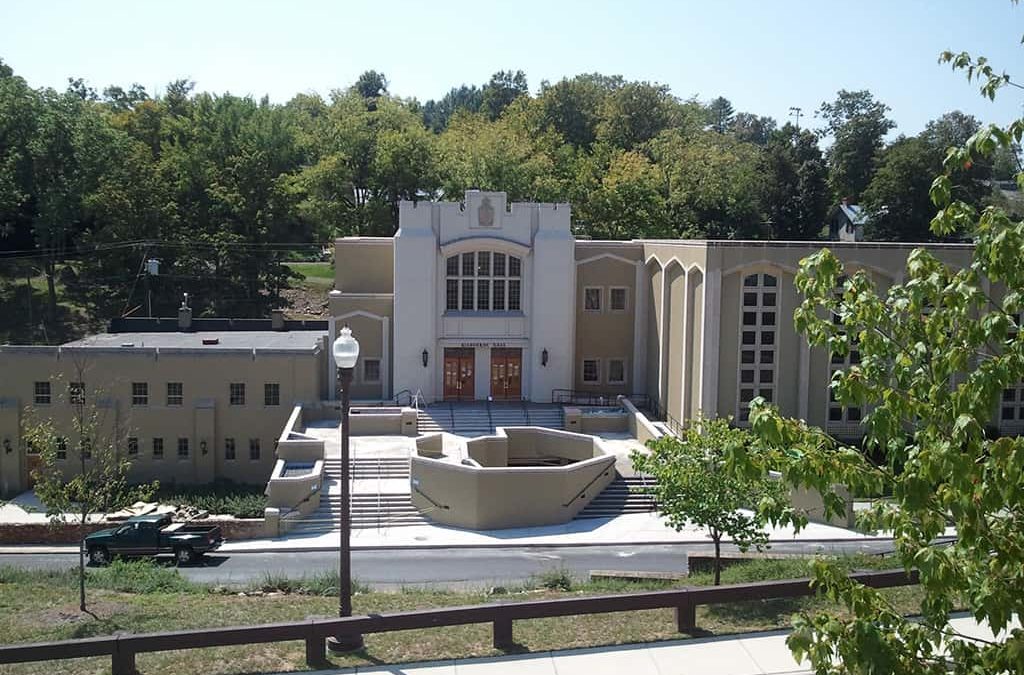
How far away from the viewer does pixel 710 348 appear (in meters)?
39.2

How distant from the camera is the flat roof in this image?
44094mm

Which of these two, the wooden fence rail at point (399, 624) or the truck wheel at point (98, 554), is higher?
the wooden fence rail at point (399, 624)

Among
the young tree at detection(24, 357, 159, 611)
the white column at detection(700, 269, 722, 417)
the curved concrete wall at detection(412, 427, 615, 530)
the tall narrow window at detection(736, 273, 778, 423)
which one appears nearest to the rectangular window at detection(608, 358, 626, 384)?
the tall narrow window at detection(736, 273, 778, 423)

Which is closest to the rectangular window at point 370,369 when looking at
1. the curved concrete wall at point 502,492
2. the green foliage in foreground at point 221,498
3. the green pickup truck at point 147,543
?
the green foliage in foreground at point 221,498

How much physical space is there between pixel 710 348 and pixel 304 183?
38313 millimetres

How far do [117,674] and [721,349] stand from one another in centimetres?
2909

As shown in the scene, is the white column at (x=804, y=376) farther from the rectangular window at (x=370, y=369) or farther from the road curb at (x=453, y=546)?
the rectangular window at (x=370, y=369)

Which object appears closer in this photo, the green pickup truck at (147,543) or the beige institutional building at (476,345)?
the green pickup truck at (147,543)

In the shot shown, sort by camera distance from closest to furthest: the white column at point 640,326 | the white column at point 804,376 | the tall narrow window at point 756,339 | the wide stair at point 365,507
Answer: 1. the wide stair at point 365,507
2. the tall narrow window at point 756,339
3. the white column at point 804,376
4. the white column at point 640,326

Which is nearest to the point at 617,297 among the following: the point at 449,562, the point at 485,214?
the point at 485,214

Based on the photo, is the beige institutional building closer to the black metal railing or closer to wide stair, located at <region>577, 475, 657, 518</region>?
the black metal railing

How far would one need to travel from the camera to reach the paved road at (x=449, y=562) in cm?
2839

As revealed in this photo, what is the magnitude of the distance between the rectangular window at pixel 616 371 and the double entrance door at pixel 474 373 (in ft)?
13.4

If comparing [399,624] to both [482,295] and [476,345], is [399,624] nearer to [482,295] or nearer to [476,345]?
[476,345]
